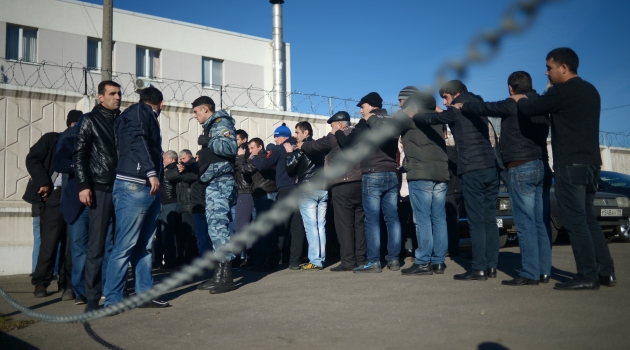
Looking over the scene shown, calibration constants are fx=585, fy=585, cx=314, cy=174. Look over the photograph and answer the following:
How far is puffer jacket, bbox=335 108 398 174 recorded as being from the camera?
696cm

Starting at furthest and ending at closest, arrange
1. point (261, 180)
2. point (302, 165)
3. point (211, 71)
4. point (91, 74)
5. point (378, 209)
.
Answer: point (211, 71) < point (91, 74) < point (261, 180) < point (302, 165) < point (378, 209)

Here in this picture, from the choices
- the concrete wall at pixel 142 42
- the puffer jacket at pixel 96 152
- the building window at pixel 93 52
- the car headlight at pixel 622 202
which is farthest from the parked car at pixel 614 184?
the building window at pixel 93 52

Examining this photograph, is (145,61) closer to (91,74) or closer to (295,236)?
(91,74)

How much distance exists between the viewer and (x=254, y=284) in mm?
6617

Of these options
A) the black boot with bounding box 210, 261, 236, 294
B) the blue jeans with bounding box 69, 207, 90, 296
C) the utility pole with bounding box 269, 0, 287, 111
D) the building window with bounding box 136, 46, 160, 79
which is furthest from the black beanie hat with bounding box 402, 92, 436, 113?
the utility pole with bounding box 269, 0, 287, 111

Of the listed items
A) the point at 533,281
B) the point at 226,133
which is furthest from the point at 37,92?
the point at 533,281

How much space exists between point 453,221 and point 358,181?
69.3 inches

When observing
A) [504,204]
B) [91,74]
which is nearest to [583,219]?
[504,204]

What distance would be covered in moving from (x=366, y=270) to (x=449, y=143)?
2607mm

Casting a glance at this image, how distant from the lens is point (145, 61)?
85.4 feet

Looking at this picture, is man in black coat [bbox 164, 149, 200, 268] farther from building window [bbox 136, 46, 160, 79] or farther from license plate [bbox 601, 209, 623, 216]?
building window [bbox 136, 46, 160, 79]

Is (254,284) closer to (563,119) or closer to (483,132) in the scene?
(483,132)

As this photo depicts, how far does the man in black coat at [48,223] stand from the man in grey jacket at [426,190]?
386 centimetres

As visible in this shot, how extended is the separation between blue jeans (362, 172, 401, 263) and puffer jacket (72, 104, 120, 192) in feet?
9.90
